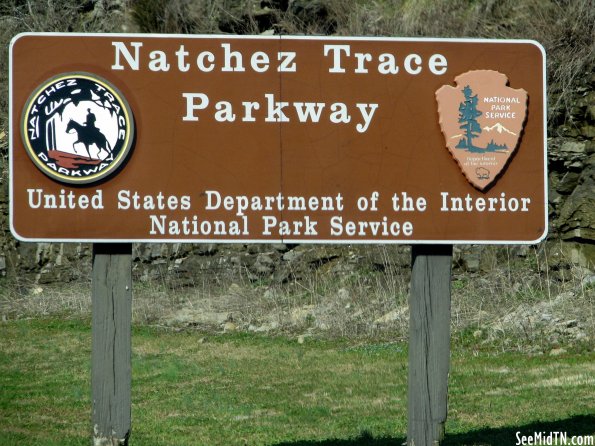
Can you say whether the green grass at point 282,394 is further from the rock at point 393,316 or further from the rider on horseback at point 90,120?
the rider on horseback at point 90,120

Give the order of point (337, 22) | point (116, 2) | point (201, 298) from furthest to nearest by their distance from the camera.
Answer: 1. point (116, 2)
2. point (337, 22)
3. point (201, 298)

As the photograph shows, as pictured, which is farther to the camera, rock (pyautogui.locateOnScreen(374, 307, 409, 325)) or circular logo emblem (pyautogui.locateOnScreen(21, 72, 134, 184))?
rock (pyautogui.locateOnScreen(374, 307, 409, 325))

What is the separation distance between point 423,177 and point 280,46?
1.32m

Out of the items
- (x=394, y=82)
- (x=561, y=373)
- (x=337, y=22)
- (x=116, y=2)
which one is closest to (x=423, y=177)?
(x=394, y=82)

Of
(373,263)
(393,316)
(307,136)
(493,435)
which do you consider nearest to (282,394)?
(493,435)

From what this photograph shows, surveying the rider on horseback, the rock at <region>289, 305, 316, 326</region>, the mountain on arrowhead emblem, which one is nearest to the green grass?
the rock at <region>289, 305, 316, 326</region>

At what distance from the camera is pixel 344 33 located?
20.5m

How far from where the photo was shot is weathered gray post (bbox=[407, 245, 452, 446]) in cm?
666

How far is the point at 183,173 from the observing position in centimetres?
654

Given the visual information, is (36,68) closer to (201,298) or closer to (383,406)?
(383,406)

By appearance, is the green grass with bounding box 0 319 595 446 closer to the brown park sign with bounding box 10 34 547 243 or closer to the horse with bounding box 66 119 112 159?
the brown park sign with bounding box 10 34 547 243

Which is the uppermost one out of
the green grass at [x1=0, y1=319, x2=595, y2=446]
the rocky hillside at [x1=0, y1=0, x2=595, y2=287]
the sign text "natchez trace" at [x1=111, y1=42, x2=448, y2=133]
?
the rocky hillside at [x1=0, y1=0, x2=595, y2=287]

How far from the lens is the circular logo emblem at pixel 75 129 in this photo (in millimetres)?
6379

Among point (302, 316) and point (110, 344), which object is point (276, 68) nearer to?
point (110, 344)
